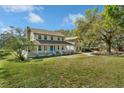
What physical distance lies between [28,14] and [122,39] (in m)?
7.07

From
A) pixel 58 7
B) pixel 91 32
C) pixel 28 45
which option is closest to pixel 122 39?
pixel 91 32

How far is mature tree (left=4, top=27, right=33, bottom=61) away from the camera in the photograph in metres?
9.73

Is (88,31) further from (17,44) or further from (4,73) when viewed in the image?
(4,73)

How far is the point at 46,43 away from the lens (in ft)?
43.4

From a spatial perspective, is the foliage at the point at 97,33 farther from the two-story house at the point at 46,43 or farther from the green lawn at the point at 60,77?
the green lawn at the point at 60,77

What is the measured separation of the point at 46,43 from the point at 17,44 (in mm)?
3413

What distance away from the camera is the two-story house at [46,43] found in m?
11.1

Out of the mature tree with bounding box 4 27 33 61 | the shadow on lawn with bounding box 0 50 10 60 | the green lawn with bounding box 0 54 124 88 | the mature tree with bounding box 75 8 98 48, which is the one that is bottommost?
the green lawn with bounding box 0 54 124 88

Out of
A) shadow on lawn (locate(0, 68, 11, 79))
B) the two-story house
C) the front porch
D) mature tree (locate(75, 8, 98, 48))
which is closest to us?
→ shadow on lawn (locate(0, 68, 11, 79))

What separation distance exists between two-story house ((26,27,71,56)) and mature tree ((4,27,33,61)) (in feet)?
1.25

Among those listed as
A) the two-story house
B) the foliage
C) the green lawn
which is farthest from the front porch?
the green lawn

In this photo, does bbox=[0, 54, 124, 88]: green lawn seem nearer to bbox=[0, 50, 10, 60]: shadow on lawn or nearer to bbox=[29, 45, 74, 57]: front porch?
bbox=[0, 50, 10, 60]: shadow on lawn

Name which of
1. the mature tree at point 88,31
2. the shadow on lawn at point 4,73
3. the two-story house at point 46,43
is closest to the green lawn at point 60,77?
the shadow on lawn at point 4,73
